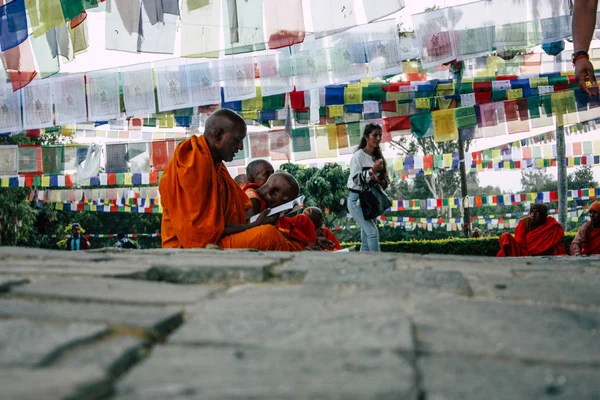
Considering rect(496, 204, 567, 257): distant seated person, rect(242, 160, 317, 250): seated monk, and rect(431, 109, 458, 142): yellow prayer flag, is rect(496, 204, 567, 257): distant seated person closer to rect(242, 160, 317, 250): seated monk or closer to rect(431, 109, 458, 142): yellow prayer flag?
rect(431, 109, 458, 142): yellow prayer flag

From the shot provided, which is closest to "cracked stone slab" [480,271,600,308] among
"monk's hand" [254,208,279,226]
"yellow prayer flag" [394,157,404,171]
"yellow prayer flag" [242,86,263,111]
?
"monk's hand" [254,208,279,226]

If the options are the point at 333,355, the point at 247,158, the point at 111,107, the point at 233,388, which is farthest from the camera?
the point at 247,158

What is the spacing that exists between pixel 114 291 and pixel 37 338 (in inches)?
15.7

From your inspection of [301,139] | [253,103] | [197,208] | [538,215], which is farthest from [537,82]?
[197,208]

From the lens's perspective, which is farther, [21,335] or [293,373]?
[21,335]

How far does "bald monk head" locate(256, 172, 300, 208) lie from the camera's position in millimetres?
4219

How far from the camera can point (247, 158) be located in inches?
403

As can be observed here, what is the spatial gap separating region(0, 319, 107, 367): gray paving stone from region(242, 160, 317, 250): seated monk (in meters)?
3.38

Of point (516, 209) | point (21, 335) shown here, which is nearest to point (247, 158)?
point (21, 335)

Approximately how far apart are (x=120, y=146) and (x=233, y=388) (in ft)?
35.7

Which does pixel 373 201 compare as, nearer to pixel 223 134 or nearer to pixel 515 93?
pixel 223 134

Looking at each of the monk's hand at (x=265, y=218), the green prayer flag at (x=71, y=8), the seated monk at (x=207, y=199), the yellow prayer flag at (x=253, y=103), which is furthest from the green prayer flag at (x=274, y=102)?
the monk's hand at (x=265, y=218)

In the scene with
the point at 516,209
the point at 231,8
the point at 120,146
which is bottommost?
the point at 516,209

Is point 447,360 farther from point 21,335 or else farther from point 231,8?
point 231,8
